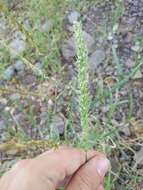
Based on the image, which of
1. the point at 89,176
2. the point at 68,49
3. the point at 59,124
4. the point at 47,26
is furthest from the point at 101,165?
the point at 47,26

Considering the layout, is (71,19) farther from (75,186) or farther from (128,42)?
(75,186)

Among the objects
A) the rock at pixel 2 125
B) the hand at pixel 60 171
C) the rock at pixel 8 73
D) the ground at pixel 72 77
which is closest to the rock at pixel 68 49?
the ground at pixel 72 77

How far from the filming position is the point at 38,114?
7.50ft

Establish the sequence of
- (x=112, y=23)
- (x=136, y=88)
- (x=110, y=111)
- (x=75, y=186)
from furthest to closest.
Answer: (x=112, y=23) < (x=136, y=88) < (x=110, y=111) < (x=75, y=186)

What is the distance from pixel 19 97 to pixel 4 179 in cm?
69

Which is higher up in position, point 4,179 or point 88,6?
point 88,6

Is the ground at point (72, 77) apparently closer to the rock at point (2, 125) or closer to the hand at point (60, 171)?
the rock at point (2, 125)

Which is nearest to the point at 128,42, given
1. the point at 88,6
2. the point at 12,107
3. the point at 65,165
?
the point at 88,6

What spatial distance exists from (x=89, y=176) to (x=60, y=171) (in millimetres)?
97

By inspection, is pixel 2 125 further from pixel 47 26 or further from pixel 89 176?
pixel 89 176

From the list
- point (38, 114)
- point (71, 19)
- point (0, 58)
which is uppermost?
point (71, 19)

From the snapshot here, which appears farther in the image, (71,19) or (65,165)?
(71,19)

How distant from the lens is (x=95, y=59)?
7.66 ft

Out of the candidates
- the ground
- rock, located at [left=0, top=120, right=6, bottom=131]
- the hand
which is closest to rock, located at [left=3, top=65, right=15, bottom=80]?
the ground
